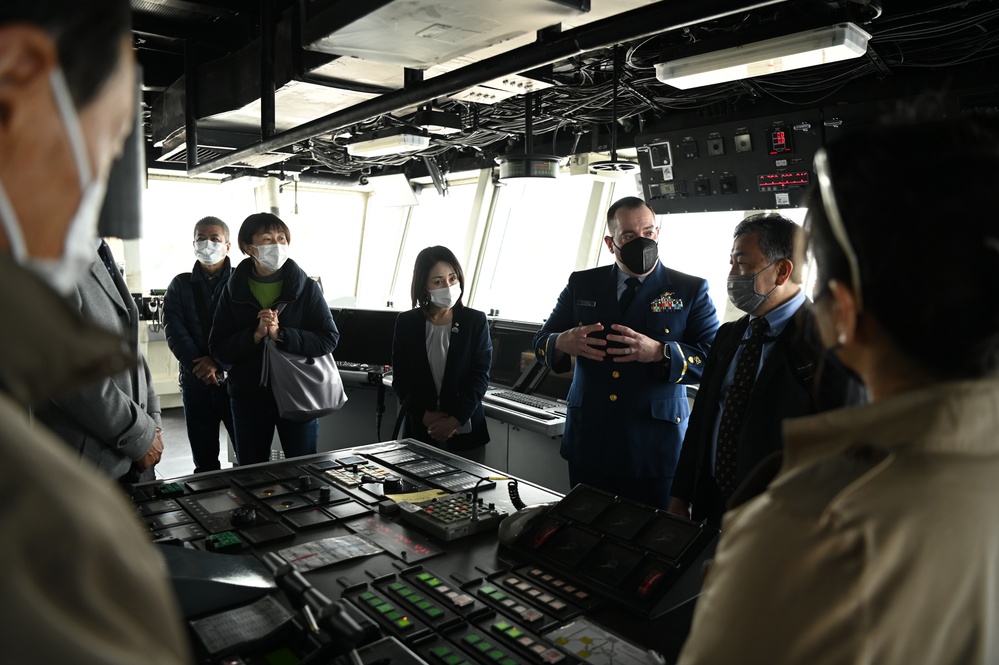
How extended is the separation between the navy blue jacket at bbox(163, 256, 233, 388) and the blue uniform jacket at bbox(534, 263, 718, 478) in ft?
6.68

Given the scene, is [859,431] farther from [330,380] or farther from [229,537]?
[330,380]

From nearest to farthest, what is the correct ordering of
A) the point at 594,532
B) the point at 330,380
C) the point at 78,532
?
the point at 78,532, the point at 594,532, the point at 330,380

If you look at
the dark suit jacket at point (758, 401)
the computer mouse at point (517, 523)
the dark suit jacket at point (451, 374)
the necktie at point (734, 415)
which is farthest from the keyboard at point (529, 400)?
the computer mouse at point (517, 523)

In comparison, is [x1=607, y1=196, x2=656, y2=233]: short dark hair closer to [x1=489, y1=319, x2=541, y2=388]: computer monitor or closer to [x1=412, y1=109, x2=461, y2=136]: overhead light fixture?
[x1=412, y1=109, x2=461, y2=136]: overhead light fixture

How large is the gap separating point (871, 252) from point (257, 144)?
9.77 feet

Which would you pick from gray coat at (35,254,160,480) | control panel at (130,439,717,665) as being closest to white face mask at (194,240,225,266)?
gray coat at (35,254,160,480)

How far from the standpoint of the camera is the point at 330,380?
353 cm

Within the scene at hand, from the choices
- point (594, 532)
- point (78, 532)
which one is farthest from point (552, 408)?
point (78, 532)

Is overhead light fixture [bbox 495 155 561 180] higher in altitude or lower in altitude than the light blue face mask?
higher

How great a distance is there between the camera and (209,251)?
3.90 m

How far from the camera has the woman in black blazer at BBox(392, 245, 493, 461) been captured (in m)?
3.17

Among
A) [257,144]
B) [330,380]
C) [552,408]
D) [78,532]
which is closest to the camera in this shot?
[78,532]

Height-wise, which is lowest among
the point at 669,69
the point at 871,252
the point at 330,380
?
the point at 330,380

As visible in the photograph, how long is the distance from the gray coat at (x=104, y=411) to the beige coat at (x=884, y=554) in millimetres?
1894
